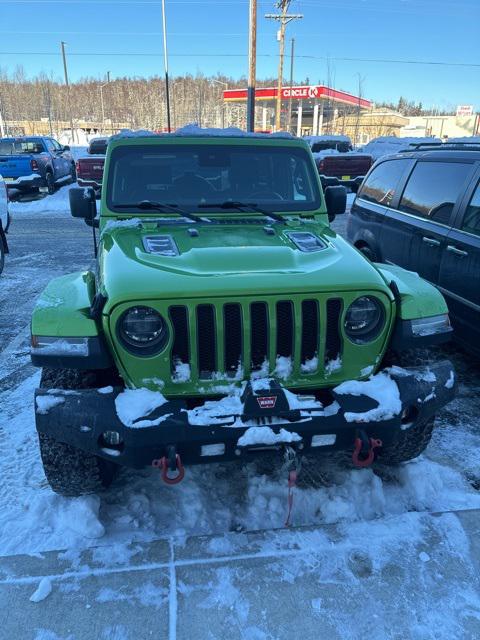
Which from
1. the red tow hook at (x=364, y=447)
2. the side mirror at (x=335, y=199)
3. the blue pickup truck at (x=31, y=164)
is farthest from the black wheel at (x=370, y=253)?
the blue pickup truck at (x=31, y=164)

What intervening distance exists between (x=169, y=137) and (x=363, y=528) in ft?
9.91

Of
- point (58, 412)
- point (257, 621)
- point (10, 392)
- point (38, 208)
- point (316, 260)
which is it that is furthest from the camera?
point (38, 208)

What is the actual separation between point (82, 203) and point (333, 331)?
7.93 ft

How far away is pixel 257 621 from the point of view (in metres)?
2.21

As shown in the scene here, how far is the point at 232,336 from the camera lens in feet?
8.16

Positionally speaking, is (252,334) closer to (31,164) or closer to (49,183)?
(31,164)

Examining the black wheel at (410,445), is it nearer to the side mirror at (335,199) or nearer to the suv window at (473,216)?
the side mirror at (335,199)

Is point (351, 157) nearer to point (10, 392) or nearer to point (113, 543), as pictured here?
point (10, 392)

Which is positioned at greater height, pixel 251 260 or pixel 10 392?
pixel 251 260

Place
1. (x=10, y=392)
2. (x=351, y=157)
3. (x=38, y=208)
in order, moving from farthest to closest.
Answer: (x=351, y=157) < (x=38, y=208) < (x=10, y=392)

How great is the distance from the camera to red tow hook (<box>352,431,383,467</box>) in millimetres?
2498

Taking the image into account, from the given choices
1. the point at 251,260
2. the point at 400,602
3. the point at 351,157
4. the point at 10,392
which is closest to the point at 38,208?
the point at 351,157

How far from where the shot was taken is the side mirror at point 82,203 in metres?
3.95

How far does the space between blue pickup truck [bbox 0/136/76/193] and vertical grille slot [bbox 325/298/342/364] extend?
15.3 m
